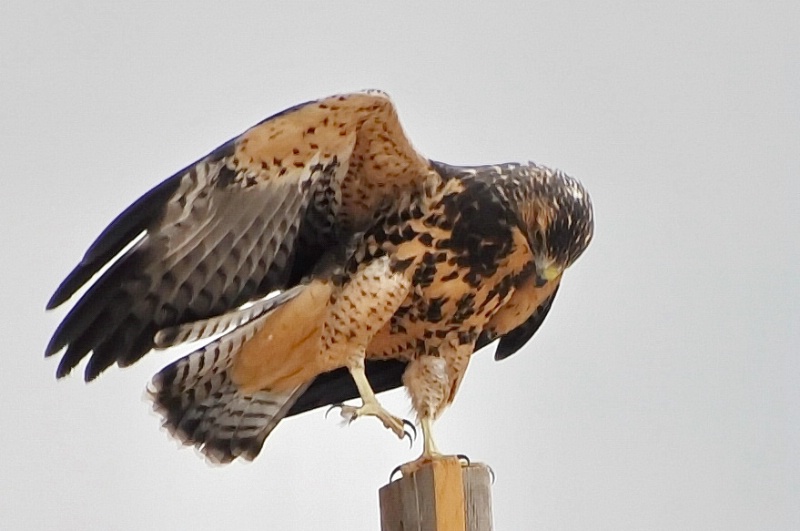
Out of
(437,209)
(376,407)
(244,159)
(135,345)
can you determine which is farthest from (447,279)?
(135,345)

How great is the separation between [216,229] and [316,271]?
0.31m

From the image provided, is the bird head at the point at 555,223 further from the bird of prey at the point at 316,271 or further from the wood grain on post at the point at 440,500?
the wood grain on post at the point at 440,500

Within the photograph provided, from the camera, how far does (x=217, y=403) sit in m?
2.95

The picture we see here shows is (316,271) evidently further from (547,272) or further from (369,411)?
(547,272)

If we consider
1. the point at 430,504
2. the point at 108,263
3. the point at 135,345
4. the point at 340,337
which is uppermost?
the point at 108,263

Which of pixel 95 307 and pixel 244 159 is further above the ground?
pixel 244 159

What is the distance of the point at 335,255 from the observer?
2848 mm

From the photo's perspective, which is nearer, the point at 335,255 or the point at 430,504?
the point at 430,504

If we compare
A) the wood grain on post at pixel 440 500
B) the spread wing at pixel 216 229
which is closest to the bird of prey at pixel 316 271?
the spread wing at pixel 216 229

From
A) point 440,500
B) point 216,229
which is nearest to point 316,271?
point 216,229

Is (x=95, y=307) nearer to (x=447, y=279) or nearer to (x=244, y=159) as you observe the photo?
(x=244, y=159)

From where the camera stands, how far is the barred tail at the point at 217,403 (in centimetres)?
287

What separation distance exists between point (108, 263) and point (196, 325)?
0.78ft

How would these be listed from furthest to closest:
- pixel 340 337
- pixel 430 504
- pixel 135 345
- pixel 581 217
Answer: pixel 581 217 < pixel 340 337 < pixel 135 345 < pixel 430 504
